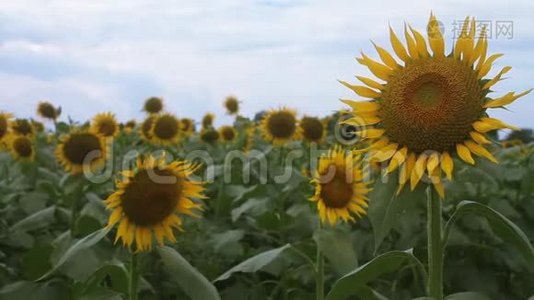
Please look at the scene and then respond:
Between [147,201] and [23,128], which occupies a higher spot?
[23,128]

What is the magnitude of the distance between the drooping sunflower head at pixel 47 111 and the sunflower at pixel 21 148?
2.50m

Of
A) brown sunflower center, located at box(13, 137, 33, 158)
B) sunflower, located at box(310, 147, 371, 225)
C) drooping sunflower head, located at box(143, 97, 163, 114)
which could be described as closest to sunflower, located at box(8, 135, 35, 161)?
brown sunflower center, located at box(13, 137, 33, 158)

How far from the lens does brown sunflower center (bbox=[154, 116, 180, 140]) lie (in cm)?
604

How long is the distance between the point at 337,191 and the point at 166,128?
3139mm

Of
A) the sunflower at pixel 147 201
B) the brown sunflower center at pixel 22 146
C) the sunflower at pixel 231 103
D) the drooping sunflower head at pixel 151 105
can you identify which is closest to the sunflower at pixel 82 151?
the brown sunflower center at pixel 22 146

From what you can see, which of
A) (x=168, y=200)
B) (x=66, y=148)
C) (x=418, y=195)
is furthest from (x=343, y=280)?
(x=66, y=148)

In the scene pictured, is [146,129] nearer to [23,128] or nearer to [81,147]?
[23,128]

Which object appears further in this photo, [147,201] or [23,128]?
[23,128]

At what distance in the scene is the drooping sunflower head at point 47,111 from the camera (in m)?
7.76

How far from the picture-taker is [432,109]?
6.27 ft

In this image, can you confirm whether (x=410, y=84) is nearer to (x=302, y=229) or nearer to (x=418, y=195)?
(x=418, y=195)

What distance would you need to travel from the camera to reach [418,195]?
185cm

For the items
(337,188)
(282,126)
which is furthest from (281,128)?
(337,188)

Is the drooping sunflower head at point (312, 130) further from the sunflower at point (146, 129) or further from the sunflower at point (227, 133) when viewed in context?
the sunflower at point (227, 133)
